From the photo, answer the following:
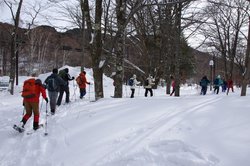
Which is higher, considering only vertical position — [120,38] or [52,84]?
[120,38]

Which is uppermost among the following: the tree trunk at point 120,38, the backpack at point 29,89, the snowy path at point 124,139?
the tree trunk at point 120,38

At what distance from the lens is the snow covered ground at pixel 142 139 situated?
16.3 feet

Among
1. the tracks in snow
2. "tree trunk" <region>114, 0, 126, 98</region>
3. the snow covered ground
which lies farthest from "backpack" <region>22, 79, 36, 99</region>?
Result: "tree trunk" <region>114, 0, 126, 98</region>

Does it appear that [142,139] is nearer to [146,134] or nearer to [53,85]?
[146,134]

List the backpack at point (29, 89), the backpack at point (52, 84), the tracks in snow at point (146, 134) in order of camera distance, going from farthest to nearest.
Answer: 1. the backpack at point (52, 84)
2. the backpack at point (29, 89)
3. the tracks in snow at point (146, 134)

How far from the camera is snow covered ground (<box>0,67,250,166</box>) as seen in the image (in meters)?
4.96

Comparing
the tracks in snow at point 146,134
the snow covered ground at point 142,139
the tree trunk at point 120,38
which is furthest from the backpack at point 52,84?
the tracks in snow at point 146,134

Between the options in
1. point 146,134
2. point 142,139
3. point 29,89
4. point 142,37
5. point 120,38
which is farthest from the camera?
point 142,37

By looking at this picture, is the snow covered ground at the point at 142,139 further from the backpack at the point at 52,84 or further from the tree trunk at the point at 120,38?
the tree trunk at the point at 120,38

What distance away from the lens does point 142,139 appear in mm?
5797

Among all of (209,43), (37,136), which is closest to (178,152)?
(37,136)

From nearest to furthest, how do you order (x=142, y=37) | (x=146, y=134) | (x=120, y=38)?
(x=146, y=134) → (x=120, y=38) → (x=142, y=37)

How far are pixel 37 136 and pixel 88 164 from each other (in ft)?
10.8

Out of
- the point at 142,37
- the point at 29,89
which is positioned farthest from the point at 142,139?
the point at 142,37
